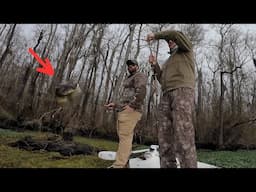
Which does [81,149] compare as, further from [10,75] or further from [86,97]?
[10,75]

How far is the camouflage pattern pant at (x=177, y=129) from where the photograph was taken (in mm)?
1442

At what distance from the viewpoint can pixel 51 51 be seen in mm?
6152

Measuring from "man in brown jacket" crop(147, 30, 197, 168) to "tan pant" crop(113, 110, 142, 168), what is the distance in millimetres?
321

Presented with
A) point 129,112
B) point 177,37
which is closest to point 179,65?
point 177,37

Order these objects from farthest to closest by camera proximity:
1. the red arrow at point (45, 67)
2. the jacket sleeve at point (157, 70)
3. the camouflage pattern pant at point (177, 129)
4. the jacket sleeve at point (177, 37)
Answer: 1. the red arrow at point (45, 67)
2. the jacket sleeve at point (157, 70)
3. the jacket sleeve at point (177, 37)
4. the camouflage pattern pant at point (177, 129)

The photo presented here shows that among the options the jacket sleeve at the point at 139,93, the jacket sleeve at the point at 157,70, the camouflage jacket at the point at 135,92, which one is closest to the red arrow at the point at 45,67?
the camouflage jacket at the point at 135,92

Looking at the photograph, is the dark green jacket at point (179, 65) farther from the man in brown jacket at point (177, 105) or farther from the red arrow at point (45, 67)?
the red arrow at point (45, 67)

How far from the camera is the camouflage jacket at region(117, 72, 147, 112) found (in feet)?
6.16

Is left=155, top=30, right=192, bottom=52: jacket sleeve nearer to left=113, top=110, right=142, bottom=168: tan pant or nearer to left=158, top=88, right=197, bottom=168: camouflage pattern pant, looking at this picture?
left=158, top=88, right=197, bottom=168: camouflage pattern pant

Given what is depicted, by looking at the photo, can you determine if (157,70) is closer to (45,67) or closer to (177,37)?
(177,37)

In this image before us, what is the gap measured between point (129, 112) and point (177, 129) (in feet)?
1.78
